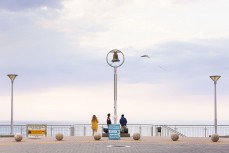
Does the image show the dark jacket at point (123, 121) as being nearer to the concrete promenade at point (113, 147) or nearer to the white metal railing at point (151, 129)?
the white metal railing at point (151, 129)

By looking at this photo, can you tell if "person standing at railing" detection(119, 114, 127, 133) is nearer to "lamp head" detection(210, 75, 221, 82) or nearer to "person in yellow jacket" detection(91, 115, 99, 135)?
"person in yellow jacket" detection(91, 115, 99, 135)

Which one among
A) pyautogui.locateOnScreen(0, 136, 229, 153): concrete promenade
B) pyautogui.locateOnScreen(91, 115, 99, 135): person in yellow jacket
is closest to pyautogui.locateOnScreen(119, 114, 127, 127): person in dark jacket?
pyautogui.locateOnScreen(91, 115, 99, 135): person in yellow jacket

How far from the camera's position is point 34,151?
84.7 ft

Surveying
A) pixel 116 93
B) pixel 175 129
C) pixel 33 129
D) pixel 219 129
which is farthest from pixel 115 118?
pixel 219 129

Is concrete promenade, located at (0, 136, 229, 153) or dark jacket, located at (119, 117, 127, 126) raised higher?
dark jacket, located at (119, 117, 127, 126)

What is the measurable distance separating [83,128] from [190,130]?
9.47m

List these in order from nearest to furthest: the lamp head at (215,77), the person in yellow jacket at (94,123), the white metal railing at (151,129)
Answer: the person in yellow jacket at (94,123), the lamp head at (215,77), the white metal railing at (151,129)

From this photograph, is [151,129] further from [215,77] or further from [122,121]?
[215,77]

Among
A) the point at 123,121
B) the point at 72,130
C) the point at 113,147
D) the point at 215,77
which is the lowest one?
the point at 113,147

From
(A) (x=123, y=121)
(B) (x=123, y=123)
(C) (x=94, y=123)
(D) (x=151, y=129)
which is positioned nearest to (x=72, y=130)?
A: (C) (x=94, y=123)

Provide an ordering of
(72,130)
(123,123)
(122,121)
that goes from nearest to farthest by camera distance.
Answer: (122,121), (123,123), (72,130)

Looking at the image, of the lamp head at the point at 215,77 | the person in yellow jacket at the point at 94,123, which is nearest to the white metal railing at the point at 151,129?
the person in yellow jacket at the point at 94,123

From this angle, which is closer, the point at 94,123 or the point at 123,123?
the point at 123,123

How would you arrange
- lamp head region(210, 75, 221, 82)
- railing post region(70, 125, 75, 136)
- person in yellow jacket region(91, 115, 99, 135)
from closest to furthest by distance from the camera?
1. person in yellow jacket region(91, 115, 99, 135)
2. lamp head region(210, 75, 221, 82)
3. railing post region(70, 125, 75, 136)
